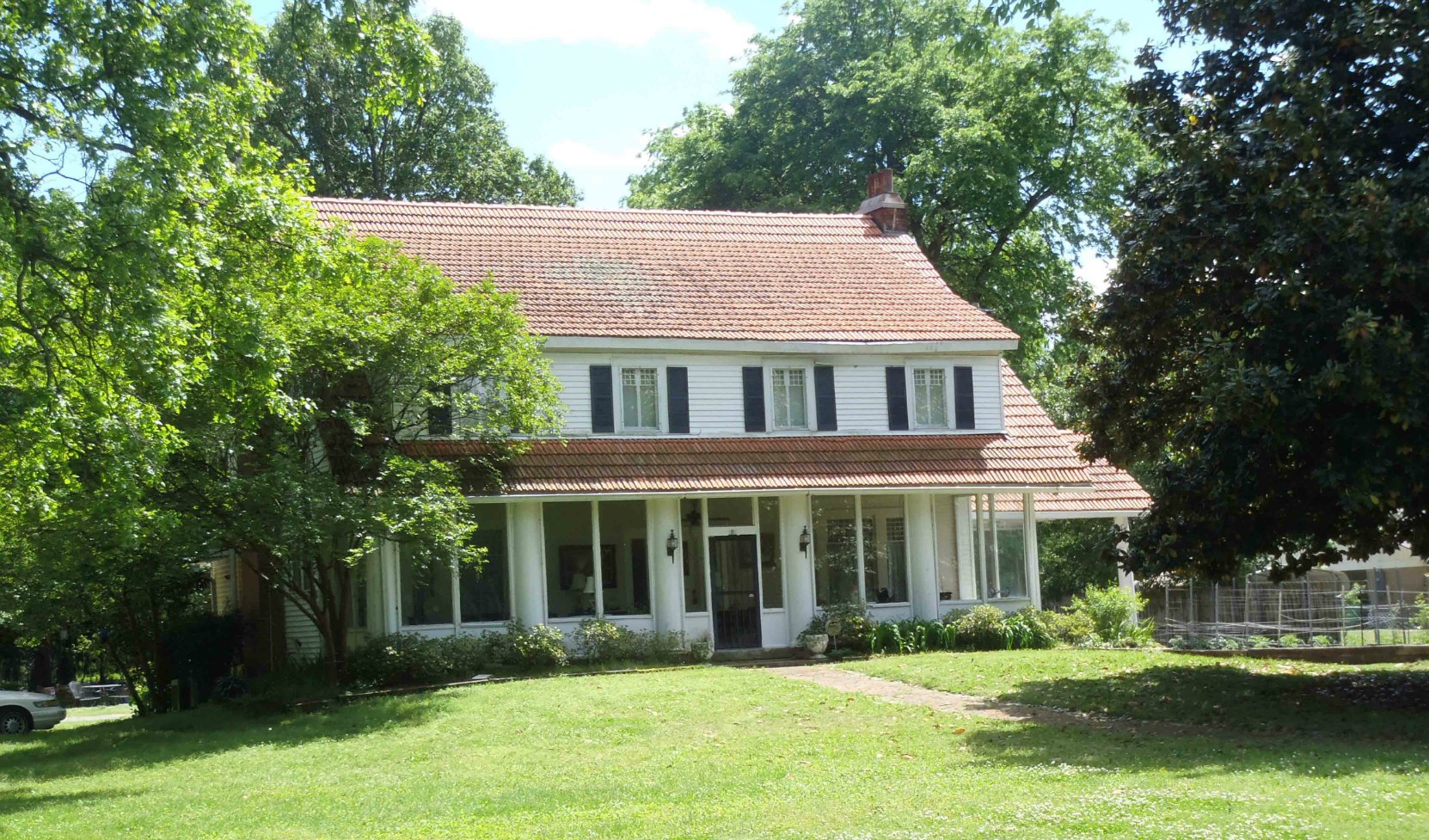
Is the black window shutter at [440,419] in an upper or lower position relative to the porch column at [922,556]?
upper

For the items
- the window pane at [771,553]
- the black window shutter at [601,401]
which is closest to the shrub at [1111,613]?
the window pane at [771,553]

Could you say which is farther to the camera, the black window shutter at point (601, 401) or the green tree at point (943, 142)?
the green tree at point (943, 142)

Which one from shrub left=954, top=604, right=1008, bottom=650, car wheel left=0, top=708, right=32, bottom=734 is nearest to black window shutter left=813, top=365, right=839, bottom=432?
shrub left=954, top=604, right=1008, bottom=650

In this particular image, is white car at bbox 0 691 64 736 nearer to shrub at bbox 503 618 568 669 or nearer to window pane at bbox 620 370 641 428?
shrub at bbox 503 618 568 669

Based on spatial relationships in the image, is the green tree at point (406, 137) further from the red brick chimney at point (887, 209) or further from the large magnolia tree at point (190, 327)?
the large magnolia tree at point (190, 327)

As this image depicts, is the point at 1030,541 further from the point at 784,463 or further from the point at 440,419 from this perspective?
the point at 440,419

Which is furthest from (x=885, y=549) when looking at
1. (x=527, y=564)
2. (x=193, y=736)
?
(x=193, y=736)

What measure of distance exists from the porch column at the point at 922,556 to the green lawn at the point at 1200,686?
13.2 feet

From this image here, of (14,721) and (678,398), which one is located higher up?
(678,398)

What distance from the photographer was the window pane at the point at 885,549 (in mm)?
27547

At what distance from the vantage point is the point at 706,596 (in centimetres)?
2638

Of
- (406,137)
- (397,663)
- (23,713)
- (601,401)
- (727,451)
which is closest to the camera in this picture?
(397,663)

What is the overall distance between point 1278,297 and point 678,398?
13796mm

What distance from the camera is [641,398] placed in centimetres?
2658
